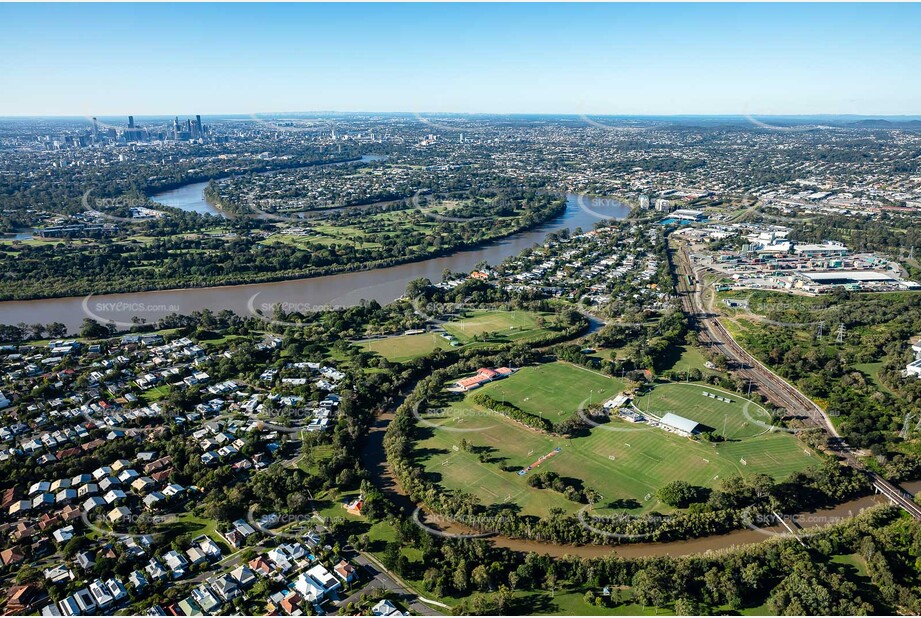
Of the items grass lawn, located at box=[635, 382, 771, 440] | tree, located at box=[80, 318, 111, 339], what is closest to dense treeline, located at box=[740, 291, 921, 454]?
grass lawn, located at box=[635, 382, 771, 440]

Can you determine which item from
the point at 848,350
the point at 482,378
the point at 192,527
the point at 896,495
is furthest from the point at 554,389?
the point at 848,350

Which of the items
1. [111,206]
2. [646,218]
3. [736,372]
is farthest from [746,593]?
[111,206]

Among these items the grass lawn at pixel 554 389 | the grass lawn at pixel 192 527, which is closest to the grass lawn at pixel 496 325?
the grass lawn at pixel 554 389

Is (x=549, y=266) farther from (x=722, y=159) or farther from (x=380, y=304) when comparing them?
(x=722, y=159)

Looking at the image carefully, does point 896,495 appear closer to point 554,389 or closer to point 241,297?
point 554,389

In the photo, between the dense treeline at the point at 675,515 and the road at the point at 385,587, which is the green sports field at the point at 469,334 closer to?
the dense treeline at the point at 675,515

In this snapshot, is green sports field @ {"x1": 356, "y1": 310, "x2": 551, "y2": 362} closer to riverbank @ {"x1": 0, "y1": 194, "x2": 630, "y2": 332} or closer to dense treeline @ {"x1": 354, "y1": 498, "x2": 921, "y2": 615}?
riverbank @ {"x1": 0, "y1": 194, "x2": 630, "y2": 332}

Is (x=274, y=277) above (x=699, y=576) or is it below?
above
